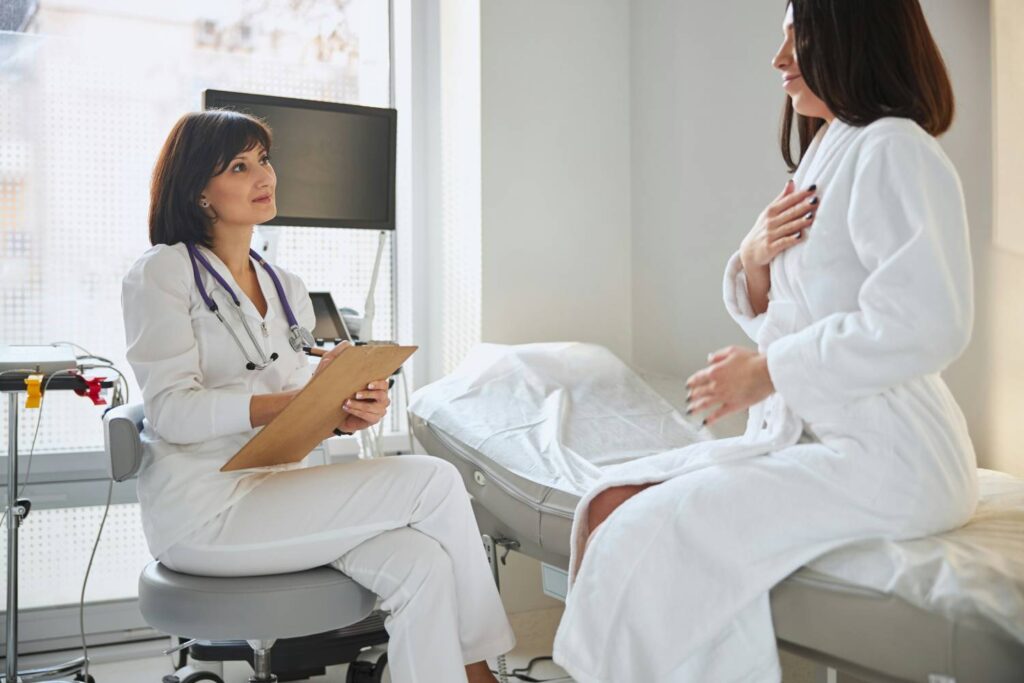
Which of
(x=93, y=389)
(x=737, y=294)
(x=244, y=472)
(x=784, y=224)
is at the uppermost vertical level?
(x=784, y=224)

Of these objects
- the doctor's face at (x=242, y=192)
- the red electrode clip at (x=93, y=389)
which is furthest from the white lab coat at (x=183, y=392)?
the red electrode clip at (x=93, y=389)

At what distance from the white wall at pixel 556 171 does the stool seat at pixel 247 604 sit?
141 centimetres

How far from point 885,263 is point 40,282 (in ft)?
7.91

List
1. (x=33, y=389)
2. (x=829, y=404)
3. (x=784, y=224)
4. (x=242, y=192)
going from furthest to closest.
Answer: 1. (x=33, y=389)
2. (x=242, y=192)
3. (x=784, y=224)
4. (x=829, y=404)

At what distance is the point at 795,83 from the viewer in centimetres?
151

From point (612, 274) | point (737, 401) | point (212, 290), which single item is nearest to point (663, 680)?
point (737, 401)

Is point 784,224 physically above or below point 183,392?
above

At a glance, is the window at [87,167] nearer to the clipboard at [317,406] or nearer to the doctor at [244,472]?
the doctor at [244,472]

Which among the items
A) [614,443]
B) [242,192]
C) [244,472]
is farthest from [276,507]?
[614,443]

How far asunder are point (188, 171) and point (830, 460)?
1.32 metres

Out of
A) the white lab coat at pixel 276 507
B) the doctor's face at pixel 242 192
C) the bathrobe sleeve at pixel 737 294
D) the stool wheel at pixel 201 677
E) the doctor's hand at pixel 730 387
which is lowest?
the stool wheel at pixel 201 677

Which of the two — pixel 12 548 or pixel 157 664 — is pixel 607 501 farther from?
pixel 157 664

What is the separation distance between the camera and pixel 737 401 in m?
1.38

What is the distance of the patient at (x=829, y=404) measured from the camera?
1288mm
